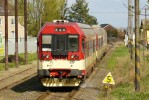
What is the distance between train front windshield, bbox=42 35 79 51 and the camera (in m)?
18.9

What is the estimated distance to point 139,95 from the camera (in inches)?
640

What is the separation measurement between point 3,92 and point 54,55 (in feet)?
9.38

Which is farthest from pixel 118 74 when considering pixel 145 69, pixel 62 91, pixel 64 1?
pixel 64 1

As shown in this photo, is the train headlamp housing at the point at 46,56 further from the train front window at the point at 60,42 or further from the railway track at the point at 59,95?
the railway track at the point at 59,95

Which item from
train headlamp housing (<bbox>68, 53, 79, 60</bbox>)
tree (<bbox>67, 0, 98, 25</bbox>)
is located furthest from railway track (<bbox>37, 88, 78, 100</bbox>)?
tree (<bbox>67, 0, 98, 25</bbox>)

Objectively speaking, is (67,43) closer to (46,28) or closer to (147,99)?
(46,28)

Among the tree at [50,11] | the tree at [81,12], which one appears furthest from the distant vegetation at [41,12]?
the tree at [81,12]

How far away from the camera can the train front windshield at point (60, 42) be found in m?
18.9

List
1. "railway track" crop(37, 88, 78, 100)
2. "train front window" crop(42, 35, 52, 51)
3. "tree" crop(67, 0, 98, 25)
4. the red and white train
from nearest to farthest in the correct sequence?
"railway track" crop(37, 88, 78, 100) < the red and white train < "train front window" crop(42, 35, 52, 51) < "tree" crop(67, 0, 98, 25)

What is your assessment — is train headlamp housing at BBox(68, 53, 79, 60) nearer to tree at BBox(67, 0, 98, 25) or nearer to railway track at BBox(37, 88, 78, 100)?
railway track at BBox(37, 88, 78, 100)

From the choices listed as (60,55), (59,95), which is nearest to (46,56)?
(60,55)

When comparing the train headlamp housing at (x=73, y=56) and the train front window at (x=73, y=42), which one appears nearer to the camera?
the train headlamp housing at (x=73, y=56)

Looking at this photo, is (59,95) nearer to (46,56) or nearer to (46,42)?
(46,56)

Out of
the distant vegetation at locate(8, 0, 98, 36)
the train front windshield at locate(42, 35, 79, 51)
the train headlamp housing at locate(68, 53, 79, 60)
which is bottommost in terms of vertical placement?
the train headlamp housing at locate(68, 53, 79, 60)
